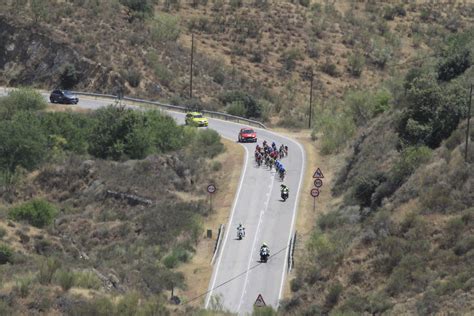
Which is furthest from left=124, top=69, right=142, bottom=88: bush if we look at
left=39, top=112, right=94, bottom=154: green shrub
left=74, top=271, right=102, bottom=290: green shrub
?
left=74, top=271, right=102, bottom=290: green shrub

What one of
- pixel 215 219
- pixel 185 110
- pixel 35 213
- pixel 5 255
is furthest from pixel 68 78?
pixel 5 255

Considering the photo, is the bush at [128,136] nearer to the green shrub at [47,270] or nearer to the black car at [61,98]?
the black car at [61,98]

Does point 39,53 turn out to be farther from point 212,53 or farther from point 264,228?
point 264,228

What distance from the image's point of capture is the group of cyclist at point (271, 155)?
74.4 m

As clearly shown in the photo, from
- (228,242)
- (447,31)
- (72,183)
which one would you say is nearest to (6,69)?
(72,183)

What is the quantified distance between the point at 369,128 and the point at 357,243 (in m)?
25.7

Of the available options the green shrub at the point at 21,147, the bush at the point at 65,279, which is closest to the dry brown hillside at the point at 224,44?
the green shrub at the point at 21,147

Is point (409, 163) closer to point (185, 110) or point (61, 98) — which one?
point (185, 110)

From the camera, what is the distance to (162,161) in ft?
245

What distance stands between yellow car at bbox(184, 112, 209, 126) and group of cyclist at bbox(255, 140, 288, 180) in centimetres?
1054

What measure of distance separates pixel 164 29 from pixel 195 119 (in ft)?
98.3

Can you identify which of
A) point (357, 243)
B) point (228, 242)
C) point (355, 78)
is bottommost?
point (355, 78)

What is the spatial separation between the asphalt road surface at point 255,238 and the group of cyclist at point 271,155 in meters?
0.44

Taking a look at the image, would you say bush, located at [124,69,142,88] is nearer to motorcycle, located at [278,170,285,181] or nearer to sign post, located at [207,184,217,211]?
motorcycle, located at [278,170,285,181]
